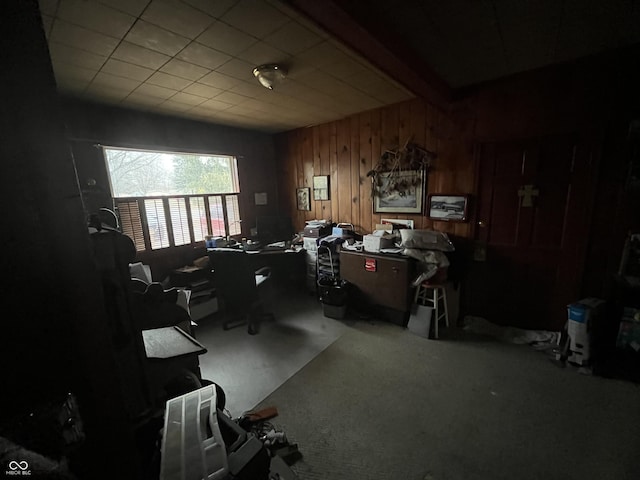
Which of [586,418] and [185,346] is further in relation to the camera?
[586,418]

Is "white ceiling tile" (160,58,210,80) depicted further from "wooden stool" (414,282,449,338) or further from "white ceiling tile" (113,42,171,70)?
"wooden stool" (414,282,449,338)

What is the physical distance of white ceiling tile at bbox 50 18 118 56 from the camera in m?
1.50

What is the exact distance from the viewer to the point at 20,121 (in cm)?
57

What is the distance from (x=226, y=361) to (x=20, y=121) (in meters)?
2.23

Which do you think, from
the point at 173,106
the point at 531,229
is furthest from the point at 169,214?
the point at 531,229

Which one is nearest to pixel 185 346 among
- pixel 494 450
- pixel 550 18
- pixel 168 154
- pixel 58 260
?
pixel 58 260

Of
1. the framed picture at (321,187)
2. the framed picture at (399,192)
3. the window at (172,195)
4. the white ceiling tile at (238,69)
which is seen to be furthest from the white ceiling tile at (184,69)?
the framed picture at (399,192)

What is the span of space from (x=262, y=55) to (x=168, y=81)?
3.15 ft

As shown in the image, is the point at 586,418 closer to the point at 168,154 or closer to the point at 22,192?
the point at 22,192

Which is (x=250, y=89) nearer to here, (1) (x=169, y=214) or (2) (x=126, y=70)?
(2) (x=126, y=70)

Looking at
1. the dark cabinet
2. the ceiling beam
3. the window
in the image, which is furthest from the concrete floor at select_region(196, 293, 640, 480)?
the ceiling beam

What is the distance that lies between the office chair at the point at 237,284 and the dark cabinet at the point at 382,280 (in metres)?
1.08

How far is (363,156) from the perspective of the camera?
343 centimetres

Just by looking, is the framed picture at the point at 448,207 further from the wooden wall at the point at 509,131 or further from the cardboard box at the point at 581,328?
the cardboard box at the point at 581,328
